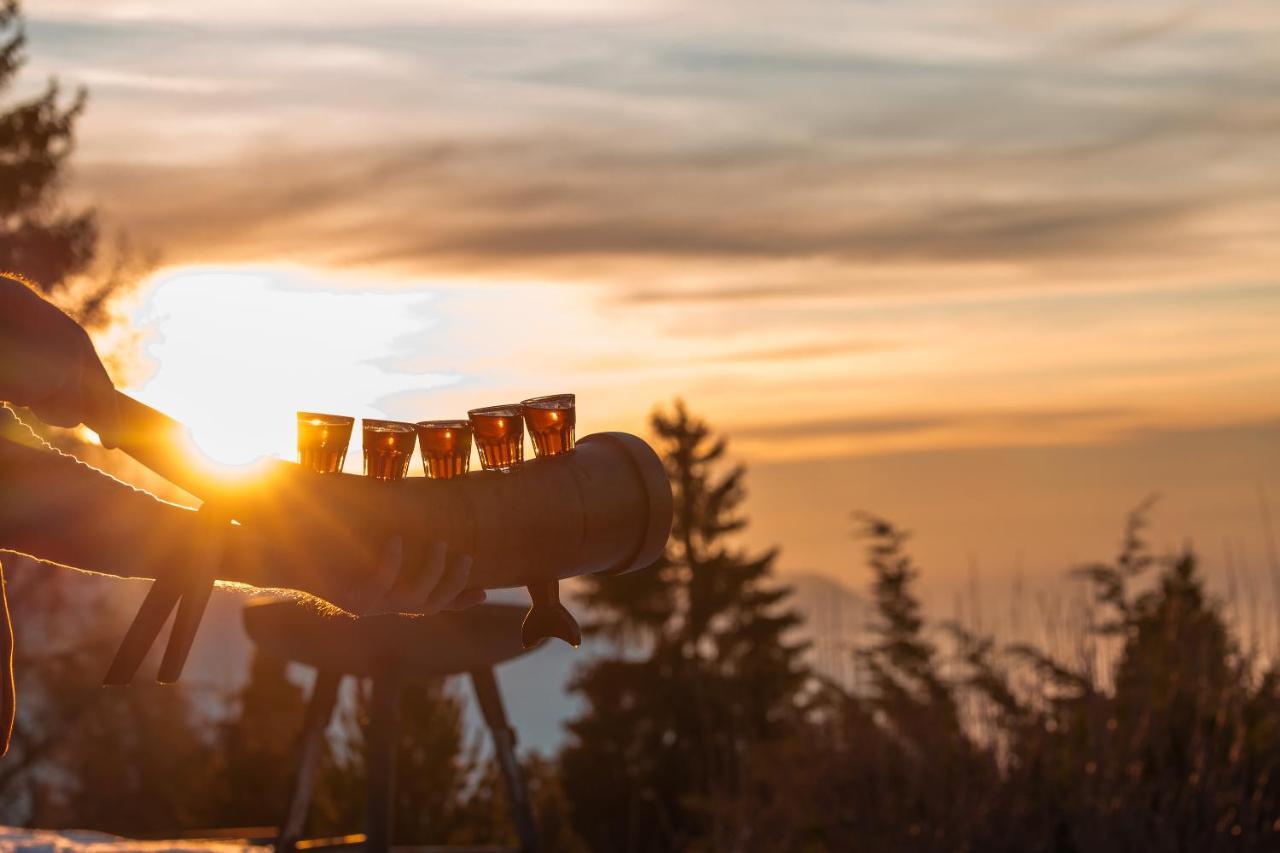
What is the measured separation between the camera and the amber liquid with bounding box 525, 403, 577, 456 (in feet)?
7.48

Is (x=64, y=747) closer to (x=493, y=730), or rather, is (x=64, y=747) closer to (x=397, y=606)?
(x=493, y=730)

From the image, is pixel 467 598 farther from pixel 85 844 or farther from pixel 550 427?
pixel 85 844

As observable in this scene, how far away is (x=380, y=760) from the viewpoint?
510cm

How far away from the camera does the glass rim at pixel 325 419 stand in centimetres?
222

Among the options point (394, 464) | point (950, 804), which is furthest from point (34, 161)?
point (394, 464)

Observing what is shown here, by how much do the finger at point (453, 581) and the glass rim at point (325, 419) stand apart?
9.8 inches

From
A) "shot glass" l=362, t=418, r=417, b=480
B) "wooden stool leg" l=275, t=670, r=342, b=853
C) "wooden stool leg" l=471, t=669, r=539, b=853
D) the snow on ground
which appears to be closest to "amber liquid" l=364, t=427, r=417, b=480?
"shot glass" l=362, t=418, r=417, b=480

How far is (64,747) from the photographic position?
3300 cm

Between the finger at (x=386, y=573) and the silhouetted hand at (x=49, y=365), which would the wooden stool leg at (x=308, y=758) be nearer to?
the finger at (x=386, y=573)

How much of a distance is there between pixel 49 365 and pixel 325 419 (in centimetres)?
38

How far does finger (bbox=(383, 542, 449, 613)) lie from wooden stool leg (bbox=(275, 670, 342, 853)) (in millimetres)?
3441

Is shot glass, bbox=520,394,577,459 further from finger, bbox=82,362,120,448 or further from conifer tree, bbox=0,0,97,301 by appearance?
conifer tree, bbox=0,0,97,301

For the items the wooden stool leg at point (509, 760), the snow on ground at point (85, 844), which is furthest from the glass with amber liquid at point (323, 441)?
the wooden stool leg at point (509, 760)

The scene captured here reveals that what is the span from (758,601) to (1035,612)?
4819 cm
